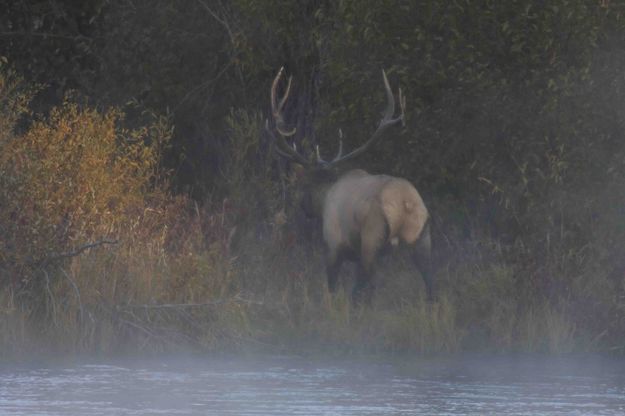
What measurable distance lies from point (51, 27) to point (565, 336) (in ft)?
27.8

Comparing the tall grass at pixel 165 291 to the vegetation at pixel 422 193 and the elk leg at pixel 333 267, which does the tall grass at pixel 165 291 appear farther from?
the elk leg at pixel 333 267

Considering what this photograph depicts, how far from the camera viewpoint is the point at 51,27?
19.0 metres

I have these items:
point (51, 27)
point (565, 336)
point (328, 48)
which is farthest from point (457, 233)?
point (51, 27)

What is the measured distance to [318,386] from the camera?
10695 millimetres

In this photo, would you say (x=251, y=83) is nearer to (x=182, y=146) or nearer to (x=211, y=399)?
(x=182, y=146)

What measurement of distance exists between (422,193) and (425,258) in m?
1.36

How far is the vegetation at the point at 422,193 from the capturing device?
1252cm

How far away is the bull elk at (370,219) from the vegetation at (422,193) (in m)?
0.35

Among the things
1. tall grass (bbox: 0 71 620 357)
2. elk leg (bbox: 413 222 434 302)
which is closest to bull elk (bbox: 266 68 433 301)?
elk leg (bbox: 413 222 434 302)

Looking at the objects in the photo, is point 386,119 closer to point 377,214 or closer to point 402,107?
point 402,107

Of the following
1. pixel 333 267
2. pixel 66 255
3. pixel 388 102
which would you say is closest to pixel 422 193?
pixel 333 267

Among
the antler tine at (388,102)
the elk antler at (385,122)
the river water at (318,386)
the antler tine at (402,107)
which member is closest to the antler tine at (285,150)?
the elk antler at (385,122)

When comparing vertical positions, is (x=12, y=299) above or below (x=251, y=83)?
below

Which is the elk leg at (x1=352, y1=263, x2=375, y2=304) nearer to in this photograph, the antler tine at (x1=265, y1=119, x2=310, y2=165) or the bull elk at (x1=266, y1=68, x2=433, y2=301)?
A: the bull elk at (x1=266, y1=68, x2=433, y2=301)
